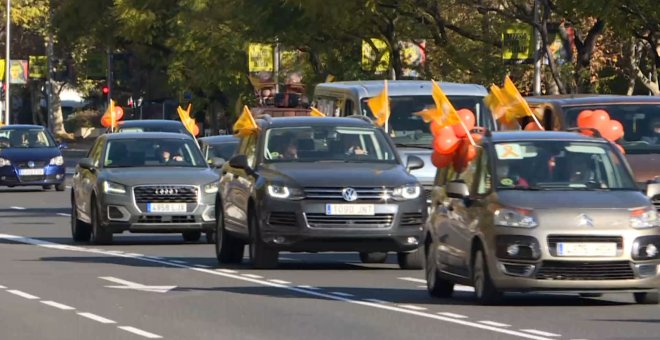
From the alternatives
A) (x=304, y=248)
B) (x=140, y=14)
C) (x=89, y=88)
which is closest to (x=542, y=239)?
(x=304, y=248)

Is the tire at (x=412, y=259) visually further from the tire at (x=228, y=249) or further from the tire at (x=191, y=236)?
the tire at (x=191, y=236)

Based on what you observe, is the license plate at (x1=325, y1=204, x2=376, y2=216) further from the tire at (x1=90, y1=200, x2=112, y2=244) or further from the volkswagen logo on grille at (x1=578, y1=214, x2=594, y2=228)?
the tire at (x1=90, y1=200, x2=112, y2=244)

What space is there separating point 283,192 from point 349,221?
735 millimetres

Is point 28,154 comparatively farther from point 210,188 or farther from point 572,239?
point 572,239

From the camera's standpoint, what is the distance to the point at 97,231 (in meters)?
25.9

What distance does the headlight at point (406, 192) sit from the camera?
20.5 meters

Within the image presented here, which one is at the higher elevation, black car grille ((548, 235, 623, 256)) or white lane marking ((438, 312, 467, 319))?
black car grille ((548, 235, 623, 256))

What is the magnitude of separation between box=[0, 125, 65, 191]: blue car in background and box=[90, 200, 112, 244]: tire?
18462mm

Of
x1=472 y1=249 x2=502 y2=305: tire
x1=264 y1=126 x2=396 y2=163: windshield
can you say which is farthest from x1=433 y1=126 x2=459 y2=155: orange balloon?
x1=472 y1=249 x2=502 y2=305: tire

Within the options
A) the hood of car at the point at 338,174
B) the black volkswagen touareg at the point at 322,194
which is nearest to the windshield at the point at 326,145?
the black volkswagen touareg at the point at 322,194

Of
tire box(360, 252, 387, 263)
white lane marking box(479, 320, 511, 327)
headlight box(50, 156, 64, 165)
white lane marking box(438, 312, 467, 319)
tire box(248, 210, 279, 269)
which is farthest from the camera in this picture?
headlight box(50, 156, 64, 165)

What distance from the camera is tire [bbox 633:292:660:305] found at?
16.1m

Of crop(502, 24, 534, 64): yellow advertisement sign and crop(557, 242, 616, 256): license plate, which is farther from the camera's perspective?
crop(502, 24, 534, 64): yellow advertisement sign

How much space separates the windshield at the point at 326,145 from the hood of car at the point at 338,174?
0.29 metres
